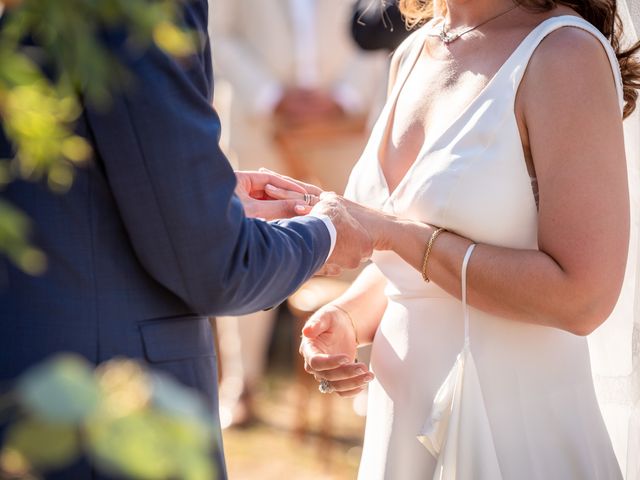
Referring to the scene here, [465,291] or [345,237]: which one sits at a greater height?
[345,237]

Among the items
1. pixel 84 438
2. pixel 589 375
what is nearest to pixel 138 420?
pixel 84 438

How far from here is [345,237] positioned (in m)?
1.76

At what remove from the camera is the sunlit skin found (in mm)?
1633

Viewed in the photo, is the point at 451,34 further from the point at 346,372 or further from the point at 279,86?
the point at 279,86

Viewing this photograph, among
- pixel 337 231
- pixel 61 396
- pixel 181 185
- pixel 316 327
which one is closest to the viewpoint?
pixel 61 396

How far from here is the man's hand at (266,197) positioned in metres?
1.90

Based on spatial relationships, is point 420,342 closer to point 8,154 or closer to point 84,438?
point 8,154

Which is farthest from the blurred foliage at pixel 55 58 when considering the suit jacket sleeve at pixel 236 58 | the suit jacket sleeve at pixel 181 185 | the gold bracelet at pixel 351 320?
the suit jacket sleeve at pixel 236 58

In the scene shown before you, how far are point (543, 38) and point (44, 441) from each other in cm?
154

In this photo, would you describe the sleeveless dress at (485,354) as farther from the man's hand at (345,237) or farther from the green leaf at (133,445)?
the green leaf at (133,445)

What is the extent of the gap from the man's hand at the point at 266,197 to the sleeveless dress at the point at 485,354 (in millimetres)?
216

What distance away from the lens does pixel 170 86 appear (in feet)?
4.17

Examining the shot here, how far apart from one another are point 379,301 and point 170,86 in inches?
43.5

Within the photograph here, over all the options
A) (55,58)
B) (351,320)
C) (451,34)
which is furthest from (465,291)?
(55,58)
